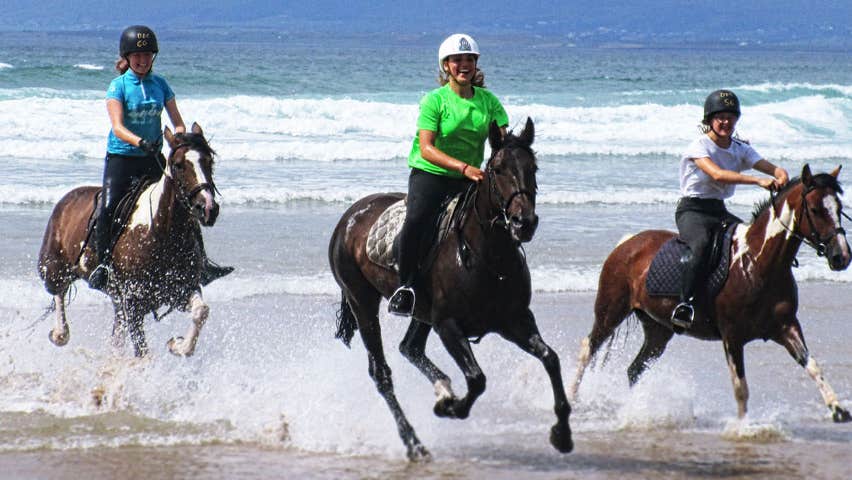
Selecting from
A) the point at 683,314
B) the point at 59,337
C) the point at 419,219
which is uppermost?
the point at 419,219

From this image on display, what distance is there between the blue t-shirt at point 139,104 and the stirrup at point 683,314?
149 inches

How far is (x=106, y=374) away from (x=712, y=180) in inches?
170

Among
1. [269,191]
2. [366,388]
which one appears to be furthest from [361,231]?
[269,191]

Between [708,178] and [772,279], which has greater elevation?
[708,178]

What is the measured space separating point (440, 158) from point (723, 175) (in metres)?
1.95

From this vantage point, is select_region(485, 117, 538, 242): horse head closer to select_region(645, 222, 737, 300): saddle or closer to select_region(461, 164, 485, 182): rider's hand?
select_region(461, 164, 485, 182): rider's hand

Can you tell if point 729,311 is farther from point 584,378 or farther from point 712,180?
point 584,378

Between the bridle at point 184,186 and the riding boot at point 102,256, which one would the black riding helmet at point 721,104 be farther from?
the riding boot at point 102,256

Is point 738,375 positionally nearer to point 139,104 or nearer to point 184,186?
point 184,186

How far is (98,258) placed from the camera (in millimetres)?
9211

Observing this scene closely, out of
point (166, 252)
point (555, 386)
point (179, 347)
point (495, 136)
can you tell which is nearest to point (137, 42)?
point (166, 252)

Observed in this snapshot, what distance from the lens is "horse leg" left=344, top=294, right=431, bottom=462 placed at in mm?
7410

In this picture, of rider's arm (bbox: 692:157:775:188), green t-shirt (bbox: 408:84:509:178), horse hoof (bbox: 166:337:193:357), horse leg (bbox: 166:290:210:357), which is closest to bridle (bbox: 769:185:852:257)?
rider's arm (bbox: 692:157:775:188)

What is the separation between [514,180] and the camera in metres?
6.73
